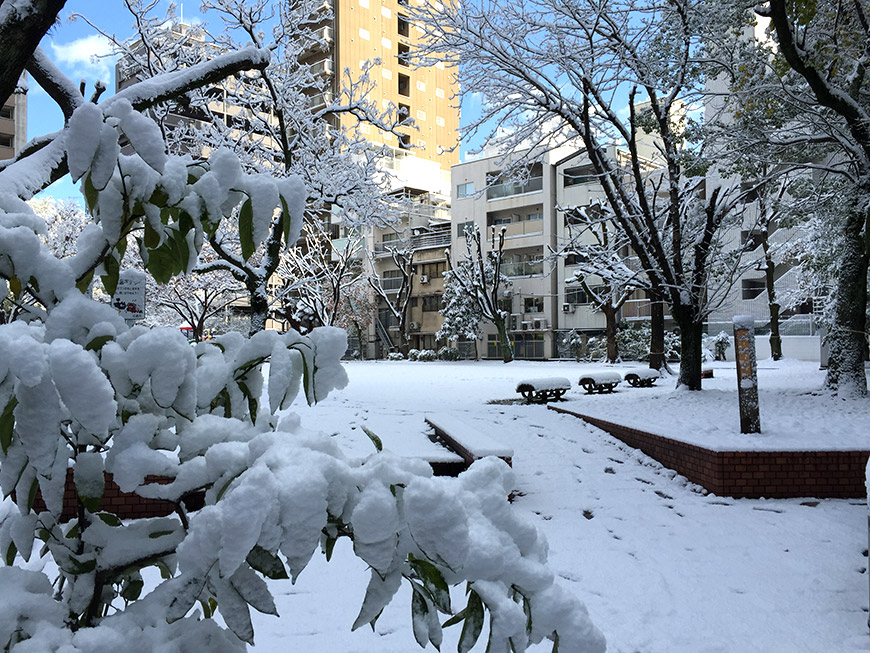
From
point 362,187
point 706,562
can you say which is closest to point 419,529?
point 706,562

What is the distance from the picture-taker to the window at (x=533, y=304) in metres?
40.3

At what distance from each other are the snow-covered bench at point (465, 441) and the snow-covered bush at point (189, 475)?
4302mm

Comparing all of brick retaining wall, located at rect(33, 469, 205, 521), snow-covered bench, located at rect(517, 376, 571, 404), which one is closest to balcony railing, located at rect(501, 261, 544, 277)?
snow-covered bench, located at rect(517, 376, 571, 404)

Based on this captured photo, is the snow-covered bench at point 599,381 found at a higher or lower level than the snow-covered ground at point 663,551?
higher

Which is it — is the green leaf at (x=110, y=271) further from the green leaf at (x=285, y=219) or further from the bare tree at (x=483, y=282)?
the bare tree at (x=483, y=282)

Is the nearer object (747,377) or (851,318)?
(747,377)

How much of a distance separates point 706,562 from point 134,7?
13.5m

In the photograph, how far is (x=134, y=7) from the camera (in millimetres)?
11688

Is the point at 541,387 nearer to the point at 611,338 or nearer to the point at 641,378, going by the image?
the point at 641,378

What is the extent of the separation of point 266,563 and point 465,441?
203 inches

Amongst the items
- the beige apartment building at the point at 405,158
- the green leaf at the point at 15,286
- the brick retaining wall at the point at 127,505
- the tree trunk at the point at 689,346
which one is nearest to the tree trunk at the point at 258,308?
the brick retaining wall at the point at 127,505

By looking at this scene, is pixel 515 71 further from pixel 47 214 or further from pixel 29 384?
pixel 47 214

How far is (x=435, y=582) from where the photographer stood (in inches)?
39.6

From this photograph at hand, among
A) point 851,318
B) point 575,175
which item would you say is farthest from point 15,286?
point 575,175
